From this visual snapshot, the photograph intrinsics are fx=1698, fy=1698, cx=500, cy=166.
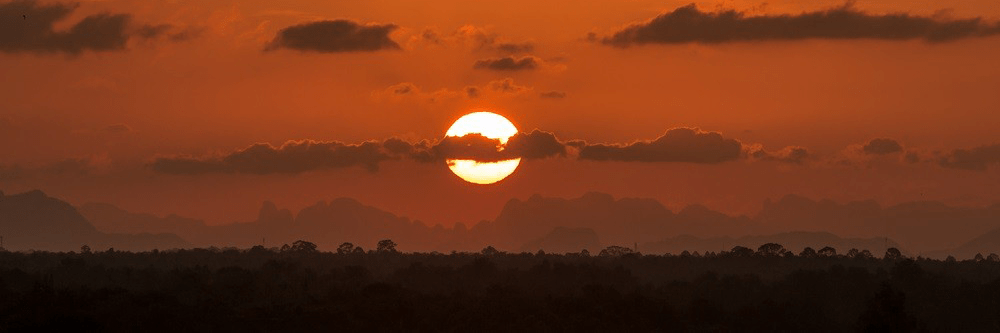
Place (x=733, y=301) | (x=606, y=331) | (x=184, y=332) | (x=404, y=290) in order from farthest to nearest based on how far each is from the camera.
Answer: (x=733, y=301) → (x=404, y=290) → (x=606, y=331) → (x=184, y=332)

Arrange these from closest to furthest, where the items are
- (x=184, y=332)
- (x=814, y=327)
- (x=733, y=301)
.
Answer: (x=184, y=332)
(x=814, y=327)
(x=733, y=301)

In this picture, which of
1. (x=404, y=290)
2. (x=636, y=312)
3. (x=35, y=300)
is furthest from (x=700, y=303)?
(x=35, y=300)

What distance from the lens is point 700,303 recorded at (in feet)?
551

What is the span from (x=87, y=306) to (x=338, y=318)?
74.0ft

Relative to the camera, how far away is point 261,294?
184375 mm

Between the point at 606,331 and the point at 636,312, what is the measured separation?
9653 mm

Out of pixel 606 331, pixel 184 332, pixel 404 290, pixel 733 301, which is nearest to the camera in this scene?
pixel 184 332

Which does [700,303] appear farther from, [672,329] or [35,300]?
[35,300]

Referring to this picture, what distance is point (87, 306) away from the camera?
151m

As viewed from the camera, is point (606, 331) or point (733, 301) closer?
point (606, 331)

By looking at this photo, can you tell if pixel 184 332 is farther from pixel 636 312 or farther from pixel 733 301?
pixel 733 301

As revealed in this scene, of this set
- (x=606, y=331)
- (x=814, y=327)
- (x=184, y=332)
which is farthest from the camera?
(x=814, y=327)

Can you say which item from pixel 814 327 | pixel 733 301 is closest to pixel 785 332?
pixel 814 327

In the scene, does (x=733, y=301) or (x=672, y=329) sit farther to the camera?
(x=733, y=301)
